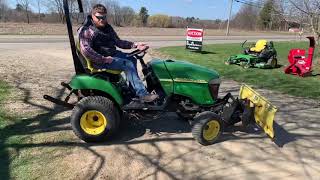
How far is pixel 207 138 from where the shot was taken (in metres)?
5.71

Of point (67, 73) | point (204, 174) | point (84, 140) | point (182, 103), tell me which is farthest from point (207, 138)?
point (67, 73)

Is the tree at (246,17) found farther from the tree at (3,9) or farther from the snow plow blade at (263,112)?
the snow plow blade at (263,112)

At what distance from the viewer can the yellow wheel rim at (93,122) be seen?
18.3 feet

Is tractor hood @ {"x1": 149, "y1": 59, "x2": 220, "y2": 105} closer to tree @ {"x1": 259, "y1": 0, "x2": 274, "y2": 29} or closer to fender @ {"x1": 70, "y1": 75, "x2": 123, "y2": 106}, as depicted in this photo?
fender @ {"x1": 70, "y1": 75, "x2": 123, "y2": 106}

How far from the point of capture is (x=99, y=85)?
561 centimetres

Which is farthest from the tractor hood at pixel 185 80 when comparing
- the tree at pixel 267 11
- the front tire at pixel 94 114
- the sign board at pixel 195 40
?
the sign board at pixel 195 40

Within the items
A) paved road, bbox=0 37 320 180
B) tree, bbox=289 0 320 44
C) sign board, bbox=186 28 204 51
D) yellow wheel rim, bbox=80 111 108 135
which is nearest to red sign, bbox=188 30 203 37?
sign board, bbox=186 28 204 51

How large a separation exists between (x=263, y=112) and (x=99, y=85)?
93.1 inches

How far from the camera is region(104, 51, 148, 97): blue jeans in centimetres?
561

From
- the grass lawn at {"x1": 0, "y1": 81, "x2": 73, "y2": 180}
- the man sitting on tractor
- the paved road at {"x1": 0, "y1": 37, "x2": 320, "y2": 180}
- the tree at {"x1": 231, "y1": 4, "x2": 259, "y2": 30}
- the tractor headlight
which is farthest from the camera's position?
the tree at {"x1": 231, "y1": 4, "x2": 259, "y2": 30}

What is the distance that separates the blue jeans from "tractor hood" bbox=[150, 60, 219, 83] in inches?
11.9

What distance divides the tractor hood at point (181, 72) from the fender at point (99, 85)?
0.65m

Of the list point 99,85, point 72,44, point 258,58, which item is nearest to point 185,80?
point 99,85

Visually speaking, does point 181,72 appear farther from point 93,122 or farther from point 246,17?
point 246,17
